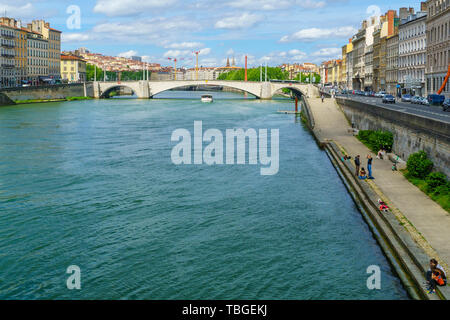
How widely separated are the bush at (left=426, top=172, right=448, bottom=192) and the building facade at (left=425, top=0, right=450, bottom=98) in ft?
128

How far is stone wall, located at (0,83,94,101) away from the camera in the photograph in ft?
322

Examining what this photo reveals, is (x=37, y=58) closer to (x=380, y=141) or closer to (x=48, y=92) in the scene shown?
(x=48, y=92)

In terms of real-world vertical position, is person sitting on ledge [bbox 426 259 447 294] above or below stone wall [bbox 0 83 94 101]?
below

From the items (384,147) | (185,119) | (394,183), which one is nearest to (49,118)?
(185,119)

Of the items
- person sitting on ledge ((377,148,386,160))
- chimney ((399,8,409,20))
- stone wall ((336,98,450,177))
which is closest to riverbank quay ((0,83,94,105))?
chimney ((399,8,409,20))

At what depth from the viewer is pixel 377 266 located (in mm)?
17625

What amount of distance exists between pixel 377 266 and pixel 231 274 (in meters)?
4.32

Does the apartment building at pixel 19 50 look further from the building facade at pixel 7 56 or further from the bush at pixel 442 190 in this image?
the bush at pixel 442 190

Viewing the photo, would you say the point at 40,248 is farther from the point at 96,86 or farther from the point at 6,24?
the point at 96,86

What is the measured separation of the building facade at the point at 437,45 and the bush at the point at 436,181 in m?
38.9

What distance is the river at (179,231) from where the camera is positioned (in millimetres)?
16609

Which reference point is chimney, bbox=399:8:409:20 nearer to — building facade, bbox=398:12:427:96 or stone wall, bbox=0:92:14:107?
building facade, bbox=398:12:427:96

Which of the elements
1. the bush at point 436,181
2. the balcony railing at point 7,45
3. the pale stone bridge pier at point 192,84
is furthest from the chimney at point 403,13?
the bush at point 436,181

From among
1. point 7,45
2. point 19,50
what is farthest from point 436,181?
point 19,50
